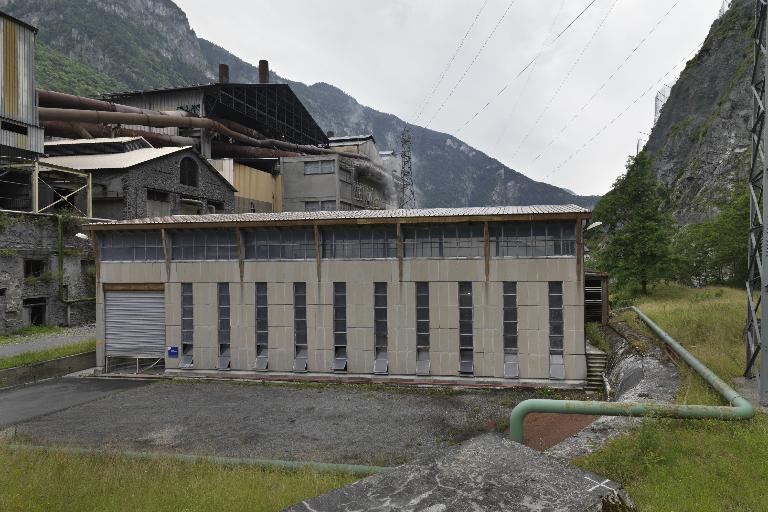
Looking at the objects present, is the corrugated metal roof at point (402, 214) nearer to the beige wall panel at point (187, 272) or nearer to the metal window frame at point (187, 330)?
the beige wall panel at point (187, 272)

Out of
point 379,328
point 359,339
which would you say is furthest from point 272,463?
point 379,328

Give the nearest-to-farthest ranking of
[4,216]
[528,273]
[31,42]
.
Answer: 1. [528,273]
2. [4,216]
3. [31,42]

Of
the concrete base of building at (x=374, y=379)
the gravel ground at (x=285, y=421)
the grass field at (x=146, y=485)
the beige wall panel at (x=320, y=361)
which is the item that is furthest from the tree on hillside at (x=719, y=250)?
the grass field at (x=146, y=485)

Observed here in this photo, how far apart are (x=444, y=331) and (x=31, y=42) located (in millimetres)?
36534

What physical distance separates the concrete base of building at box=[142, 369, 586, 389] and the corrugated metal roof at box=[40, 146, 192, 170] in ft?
71.0

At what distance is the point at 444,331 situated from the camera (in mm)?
18922

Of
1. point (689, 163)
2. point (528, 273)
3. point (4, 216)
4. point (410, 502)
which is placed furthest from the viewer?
point (689, 163)

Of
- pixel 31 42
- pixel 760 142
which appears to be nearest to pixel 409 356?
pixel 760 142

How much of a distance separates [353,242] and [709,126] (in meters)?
62.9

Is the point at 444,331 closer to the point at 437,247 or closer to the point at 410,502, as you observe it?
the point at 437,247

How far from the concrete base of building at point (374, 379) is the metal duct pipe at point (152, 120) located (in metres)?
33.9

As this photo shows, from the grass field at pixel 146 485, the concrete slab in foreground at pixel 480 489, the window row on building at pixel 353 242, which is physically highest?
the window row on building at pixel 353 242

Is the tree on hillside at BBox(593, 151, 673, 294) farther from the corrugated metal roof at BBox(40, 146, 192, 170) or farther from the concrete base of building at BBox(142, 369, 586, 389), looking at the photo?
the corrugated metal roof at BBox(40, 146, 192, 170)

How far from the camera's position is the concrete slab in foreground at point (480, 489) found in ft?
14.2
